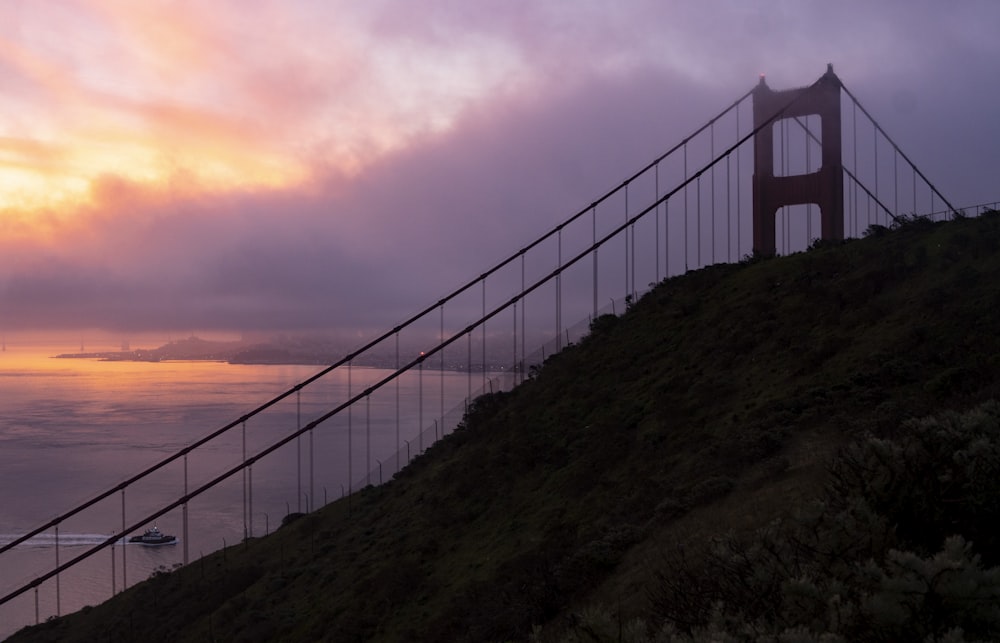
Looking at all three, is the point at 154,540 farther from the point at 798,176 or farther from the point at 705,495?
the point at 705,495

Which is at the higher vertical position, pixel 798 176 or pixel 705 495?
pixel 798 176

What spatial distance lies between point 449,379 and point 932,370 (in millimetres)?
152991

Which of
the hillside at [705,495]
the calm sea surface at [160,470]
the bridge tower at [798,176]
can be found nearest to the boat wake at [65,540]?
the calm sea surface at [160,470]

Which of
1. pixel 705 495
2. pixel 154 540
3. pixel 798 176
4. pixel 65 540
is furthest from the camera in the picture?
pixel 65 540

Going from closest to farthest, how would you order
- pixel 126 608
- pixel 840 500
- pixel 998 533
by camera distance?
pixel 998 533 → pixel 840 500 → pixel 126 608

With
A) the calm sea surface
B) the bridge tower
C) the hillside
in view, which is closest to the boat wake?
the calm sea surface

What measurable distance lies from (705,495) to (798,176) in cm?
2438

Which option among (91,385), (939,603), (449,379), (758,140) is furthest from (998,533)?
(91,385)

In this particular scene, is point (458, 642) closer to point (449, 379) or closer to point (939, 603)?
point (939, 603)

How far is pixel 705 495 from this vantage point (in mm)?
12328

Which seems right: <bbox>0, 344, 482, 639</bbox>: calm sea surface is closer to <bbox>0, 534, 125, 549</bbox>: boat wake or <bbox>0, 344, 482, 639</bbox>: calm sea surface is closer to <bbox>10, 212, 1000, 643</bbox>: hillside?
<bbox>0, 534, 125, 549</bbox>: boat wake

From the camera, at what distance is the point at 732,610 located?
502 centimetres

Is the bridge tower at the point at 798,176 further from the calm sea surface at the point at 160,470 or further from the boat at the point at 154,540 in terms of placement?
the boat at the point at 154,540

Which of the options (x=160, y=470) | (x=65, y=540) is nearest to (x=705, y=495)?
(x=65, y=540)
